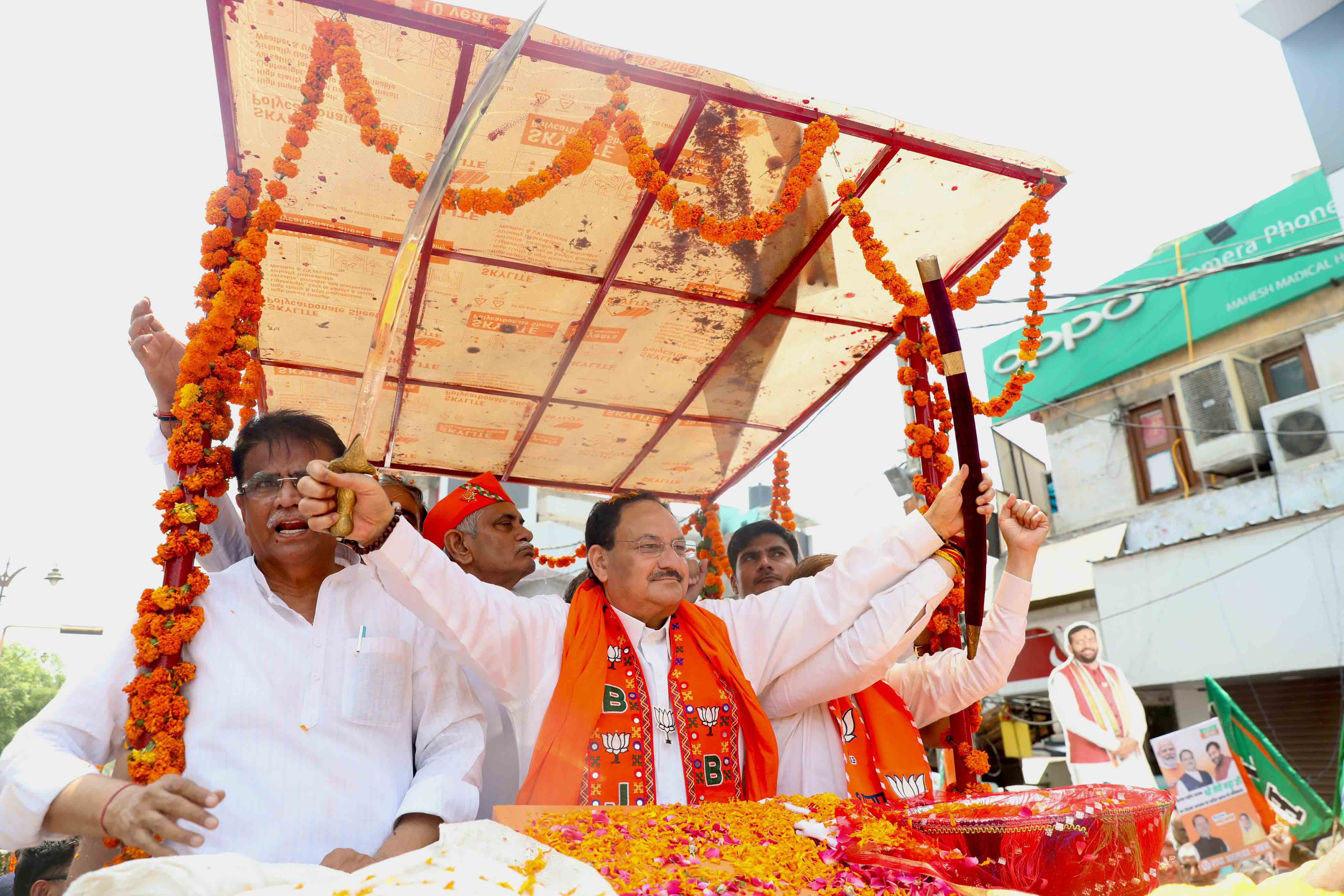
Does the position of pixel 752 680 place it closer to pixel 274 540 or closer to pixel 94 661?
pixel 274 540

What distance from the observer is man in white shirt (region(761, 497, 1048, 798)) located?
3.05 m

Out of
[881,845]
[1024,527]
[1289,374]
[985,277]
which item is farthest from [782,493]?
[1289,374]

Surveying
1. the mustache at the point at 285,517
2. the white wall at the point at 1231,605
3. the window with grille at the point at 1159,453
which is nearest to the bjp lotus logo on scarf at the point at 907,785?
the mustache at the point at 285,517

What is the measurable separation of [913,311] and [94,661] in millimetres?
3431

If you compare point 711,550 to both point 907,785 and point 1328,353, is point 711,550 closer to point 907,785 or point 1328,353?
point 907,785

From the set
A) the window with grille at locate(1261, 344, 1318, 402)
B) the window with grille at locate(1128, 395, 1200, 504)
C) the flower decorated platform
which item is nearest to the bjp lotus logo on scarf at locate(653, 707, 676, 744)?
the flower decorated platform

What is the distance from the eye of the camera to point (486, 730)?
123 inches

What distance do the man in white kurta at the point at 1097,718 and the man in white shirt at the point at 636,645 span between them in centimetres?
559

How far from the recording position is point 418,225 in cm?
242

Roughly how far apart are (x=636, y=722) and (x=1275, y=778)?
272 inches

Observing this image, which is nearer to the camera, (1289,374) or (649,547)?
A: (649,547)

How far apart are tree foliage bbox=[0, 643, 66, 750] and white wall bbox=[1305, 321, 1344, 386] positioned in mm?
27316

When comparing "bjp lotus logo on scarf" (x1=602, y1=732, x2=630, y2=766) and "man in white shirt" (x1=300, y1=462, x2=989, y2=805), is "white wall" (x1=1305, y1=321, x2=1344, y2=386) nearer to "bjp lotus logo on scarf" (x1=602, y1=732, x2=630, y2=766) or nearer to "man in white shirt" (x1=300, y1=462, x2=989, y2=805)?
"man in white shirt" (x1=300, y1=462, x2=989, y2=805)

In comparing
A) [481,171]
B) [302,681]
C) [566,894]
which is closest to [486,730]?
[302,681]
